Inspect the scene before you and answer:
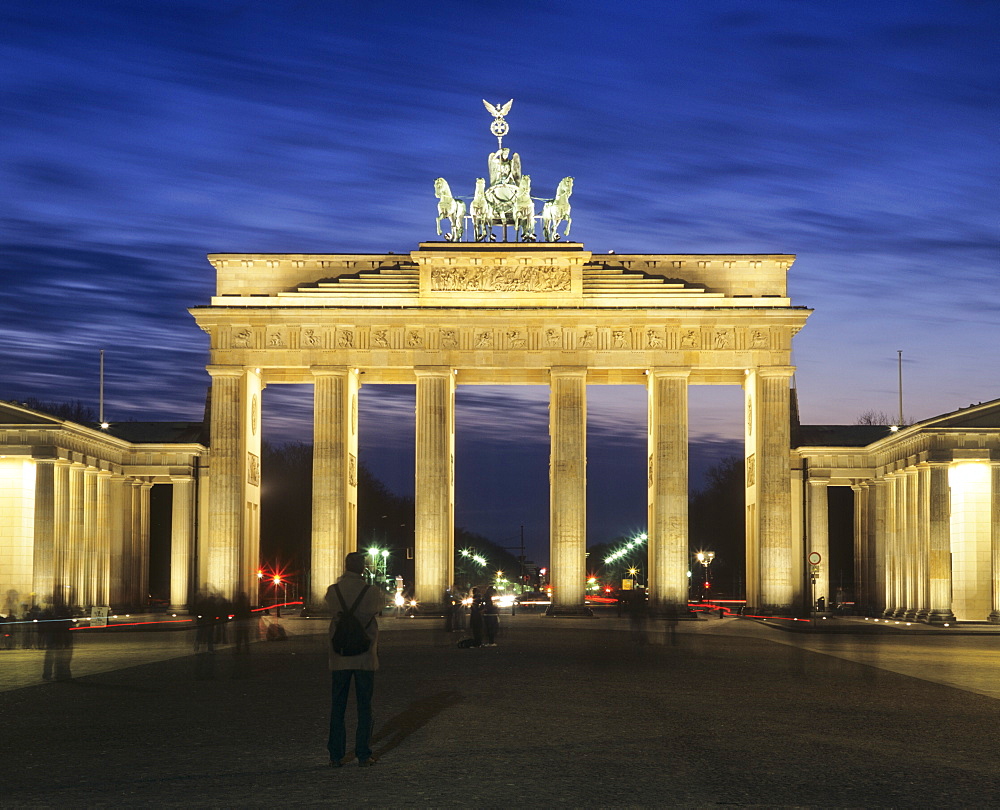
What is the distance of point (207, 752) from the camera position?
50.3 feet

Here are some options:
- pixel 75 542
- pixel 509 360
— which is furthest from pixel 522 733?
pixel 509 360

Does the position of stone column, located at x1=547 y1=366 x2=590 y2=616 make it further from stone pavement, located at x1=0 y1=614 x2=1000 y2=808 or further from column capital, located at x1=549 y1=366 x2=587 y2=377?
stone pavement, located at x1=0 y1=614 x2=1000 y2=808

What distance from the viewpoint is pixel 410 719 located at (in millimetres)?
18344

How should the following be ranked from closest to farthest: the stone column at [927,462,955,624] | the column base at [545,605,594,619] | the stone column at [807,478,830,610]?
the stone column at [927,462,955,624] → the column base at [545,605,594,619] → the stone column at [807,478,830,610]

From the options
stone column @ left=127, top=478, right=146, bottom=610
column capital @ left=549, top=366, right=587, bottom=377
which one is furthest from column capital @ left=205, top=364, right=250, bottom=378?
column capital @ left=549, top=366, right=587, bottom=377

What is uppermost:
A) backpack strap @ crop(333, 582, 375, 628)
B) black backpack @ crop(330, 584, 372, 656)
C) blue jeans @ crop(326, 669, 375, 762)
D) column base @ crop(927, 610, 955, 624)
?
backpack strap @ crop(333, 582, 375, 628)

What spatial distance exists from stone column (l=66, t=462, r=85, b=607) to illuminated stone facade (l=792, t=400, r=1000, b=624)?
3332cm

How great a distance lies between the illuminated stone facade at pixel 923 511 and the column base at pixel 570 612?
10.5 metres

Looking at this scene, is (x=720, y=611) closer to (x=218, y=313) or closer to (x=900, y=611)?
(x=900, y=611)

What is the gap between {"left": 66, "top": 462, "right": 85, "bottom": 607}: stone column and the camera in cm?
5769

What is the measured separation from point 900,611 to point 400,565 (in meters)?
115

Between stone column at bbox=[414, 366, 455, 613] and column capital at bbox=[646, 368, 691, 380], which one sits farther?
column capital at bbox=[646, 368, 691, 380]

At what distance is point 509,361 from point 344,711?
5184cm

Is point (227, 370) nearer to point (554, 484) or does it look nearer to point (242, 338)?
point (242, 338)
